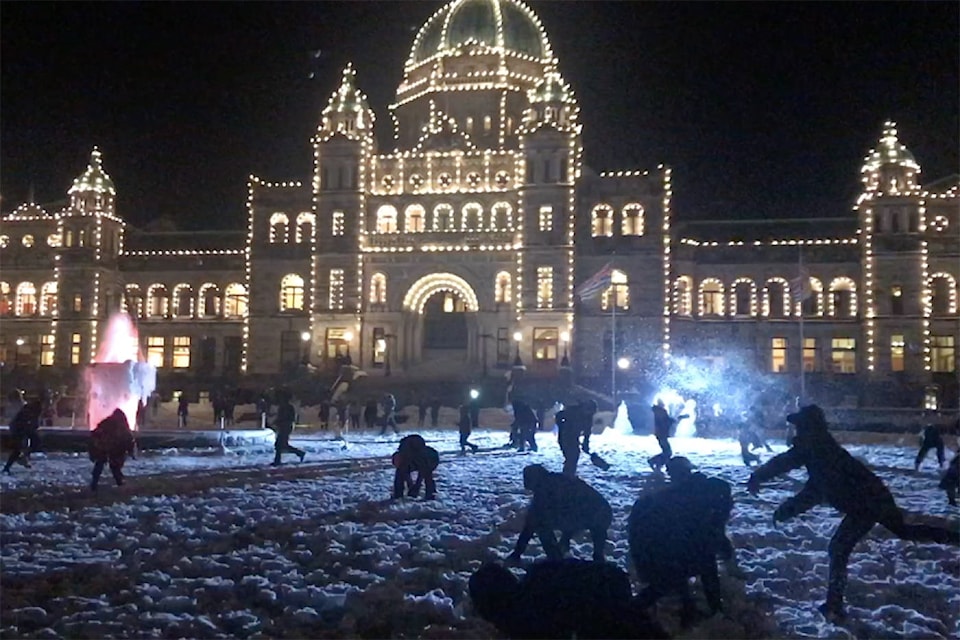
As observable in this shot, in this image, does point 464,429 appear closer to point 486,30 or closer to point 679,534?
point 679,534

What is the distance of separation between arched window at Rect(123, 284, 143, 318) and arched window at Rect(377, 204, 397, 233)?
20.6 metres

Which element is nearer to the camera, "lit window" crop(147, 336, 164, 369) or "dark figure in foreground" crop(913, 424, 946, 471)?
"dark figure in foreground" crop(913, 424, 946, 471)

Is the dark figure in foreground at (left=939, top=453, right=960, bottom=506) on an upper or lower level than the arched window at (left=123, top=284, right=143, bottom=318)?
lower

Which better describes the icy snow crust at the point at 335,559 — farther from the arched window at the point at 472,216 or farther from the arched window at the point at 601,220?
the arched window at the point at 601,220

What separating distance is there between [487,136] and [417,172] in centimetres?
643

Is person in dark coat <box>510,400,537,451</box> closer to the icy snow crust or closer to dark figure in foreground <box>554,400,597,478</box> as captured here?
the icy snow crust

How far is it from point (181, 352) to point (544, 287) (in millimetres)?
27781

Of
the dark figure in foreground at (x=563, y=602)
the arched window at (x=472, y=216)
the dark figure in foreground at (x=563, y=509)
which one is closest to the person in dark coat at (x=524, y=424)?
the dark figure in foreground at (x=563, y=509)

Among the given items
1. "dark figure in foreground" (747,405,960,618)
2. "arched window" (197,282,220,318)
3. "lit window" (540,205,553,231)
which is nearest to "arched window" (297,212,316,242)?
"arched window" (197,282,220,318)

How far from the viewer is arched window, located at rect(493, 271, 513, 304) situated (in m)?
54.0

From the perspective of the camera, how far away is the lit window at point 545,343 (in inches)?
2063

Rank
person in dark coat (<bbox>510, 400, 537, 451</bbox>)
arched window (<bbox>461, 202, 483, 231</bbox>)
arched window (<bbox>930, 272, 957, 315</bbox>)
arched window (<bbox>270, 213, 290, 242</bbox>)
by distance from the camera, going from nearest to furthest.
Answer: person in dark coat (<bbox>510, 400, 537, 451</bbox>) < arched window (<bbox>461, 202, 483, 231</bbox>) < arched window (<bbox>930, 272, 957, 315</bbox>) < arched window (<bbox>270, 213, 290, 242</bbox>)

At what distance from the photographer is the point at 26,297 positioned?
2616 inches

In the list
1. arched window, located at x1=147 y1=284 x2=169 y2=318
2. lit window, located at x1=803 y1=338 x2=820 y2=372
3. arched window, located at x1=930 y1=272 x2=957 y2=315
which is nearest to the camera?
arched window, located at x1=930 y1=272 x2=957 y2=315
